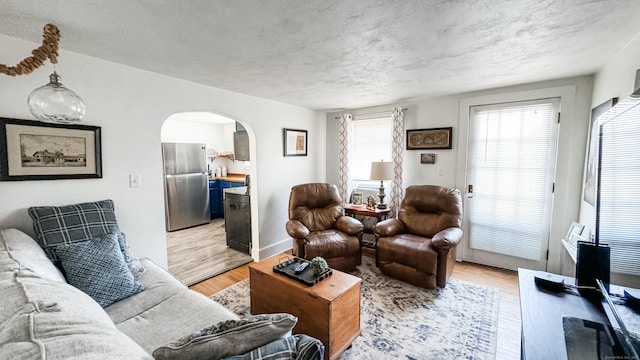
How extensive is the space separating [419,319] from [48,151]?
3264mm

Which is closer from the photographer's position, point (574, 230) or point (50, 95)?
point (50, 95)

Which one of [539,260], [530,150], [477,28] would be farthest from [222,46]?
[539,260]

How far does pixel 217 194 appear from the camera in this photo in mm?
5926

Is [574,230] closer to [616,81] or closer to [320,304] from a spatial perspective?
[616,81]

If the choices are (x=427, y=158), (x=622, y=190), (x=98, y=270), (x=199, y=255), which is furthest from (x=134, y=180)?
(x=427, y=158)

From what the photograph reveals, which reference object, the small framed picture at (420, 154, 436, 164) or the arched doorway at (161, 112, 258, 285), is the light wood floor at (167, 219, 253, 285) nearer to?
the arched doorway at (161, 112, 258, 285)

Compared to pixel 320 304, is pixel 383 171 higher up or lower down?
higher up

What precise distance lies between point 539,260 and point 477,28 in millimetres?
2854

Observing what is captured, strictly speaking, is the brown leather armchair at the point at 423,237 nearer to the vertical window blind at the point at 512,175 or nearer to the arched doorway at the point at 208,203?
the vertical window blind at the point at 512,175

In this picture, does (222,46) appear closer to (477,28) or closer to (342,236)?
(477,28)

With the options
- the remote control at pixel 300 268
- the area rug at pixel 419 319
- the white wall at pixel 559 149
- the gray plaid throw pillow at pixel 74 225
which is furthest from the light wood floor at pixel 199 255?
the white wall at pixel 559 149

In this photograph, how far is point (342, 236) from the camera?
10.4ft

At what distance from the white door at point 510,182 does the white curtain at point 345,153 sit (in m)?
1.74

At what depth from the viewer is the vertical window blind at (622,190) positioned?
103 cm
